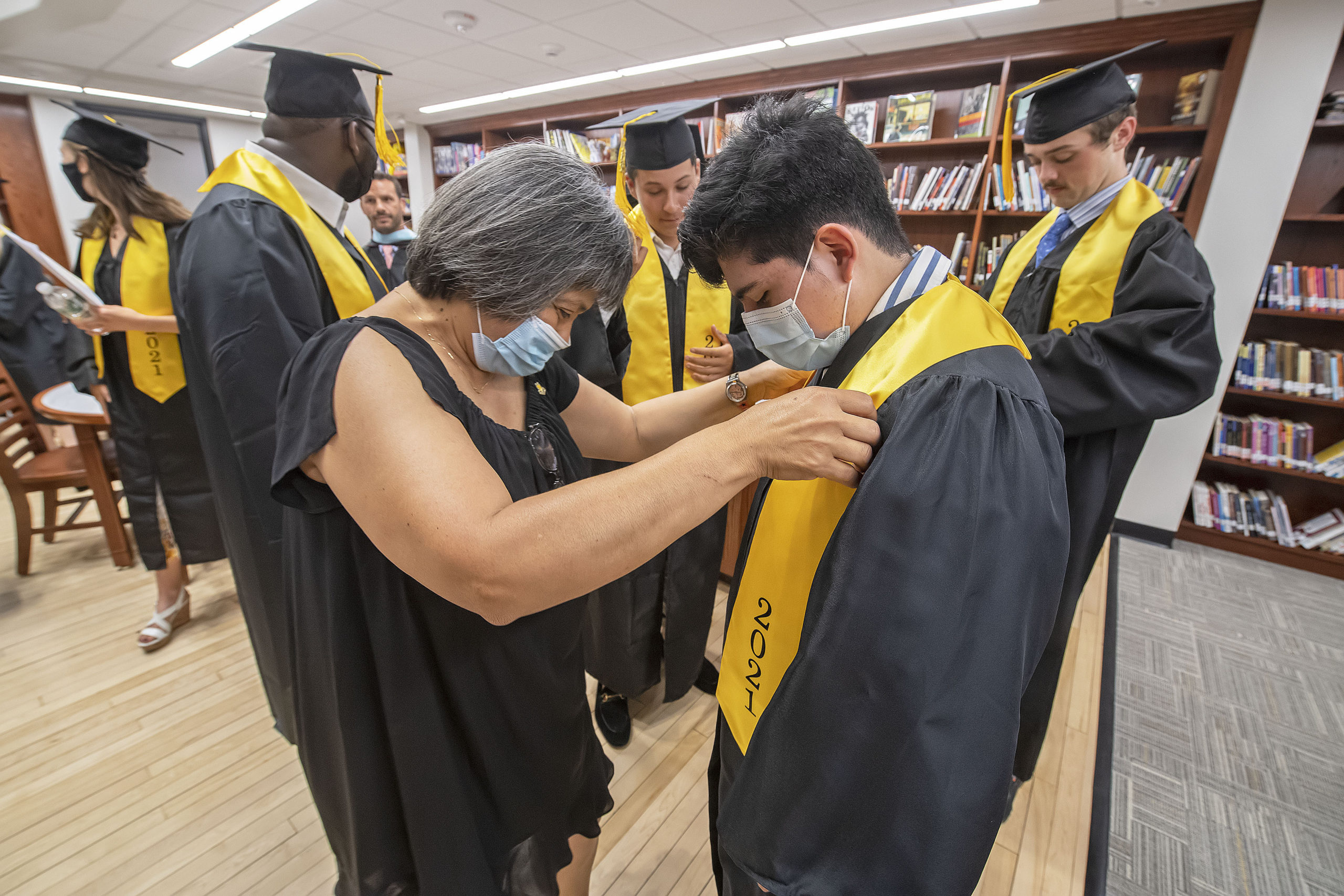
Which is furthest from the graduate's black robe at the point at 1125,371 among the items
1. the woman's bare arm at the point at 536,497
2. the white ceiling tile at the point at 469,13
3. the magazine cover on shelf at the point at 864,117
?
the white ceiling tile at the point at 469,13

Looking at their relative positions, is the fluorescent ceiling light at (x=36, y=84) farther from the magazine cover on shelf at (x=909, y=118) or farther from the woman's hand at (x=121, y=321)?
the magazine cover on shelf at (x=909, y=118)

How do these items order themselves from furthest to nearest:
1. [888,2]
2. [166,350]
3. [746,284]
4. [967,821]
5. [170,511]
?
1. [888,2]
2. [170,511]
3. [166,350]
4. [746,284]
5. [967,821]

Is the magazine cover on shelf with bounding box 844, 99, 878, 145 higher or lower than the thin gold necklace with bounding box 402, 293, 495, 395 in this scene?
higher

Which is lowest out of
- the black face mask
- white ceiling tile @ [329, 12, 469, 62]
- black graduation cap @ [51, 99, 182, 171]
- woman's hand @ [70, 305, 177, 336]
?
woman's hand @ [70, 305, 177, 336]

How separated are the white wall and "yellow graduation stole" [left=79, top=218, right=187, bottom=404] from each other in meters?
4.33

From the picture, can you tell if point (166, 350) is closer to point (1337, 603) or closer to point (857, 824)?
point (857, 824)

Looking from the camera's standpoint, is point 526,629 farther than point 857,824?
Yes

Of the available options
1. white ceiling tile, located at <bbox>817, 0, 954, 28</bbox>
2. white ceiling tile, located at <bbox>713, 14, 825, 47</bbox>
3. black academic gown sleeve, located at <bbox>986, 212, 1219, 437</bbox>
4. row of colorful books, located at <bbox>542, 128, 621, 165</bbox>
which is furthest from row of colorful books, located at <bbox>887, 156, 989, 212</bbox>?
black academic gown sleeve, located at <bbox>986, 212, 1219, 437</bbox>

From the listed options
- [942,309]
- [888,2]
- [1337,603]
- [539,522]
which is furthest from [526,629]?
[1337,603]

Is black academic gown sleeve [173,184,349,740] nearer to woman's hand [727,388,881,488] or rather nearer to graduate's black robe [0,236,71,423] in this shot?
woman's hand [727,388,881,488]

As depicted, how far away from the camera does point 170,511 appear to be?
235cm

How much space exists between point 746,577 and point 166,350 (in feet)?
8.00

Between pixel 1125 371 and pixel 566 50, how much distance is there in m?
4.36

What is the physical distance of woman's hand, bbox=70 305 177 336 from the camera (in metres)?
1.90
